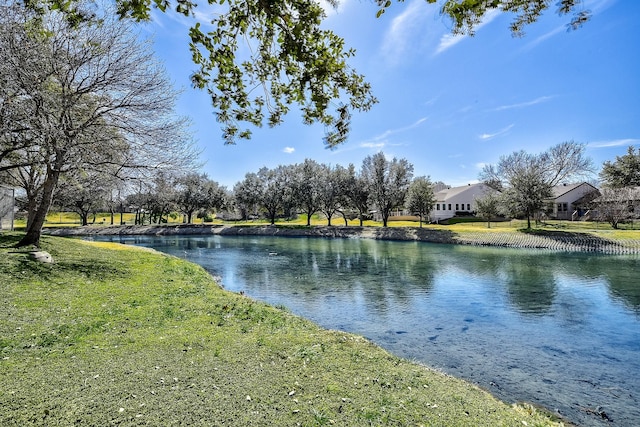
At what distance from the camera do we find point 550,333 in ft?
40.9

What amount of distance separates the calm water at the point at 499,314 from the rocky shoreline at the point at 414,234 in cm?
522

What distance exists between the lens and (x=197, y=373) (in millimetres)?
6016

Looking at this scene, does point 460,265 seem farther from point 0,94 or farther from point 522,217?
point 522,217

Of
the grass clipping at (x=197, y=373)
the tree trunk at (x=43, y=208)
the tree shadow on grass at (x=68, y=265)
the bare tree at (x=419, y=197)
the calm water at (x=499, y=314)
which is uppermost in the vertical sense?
the bare tree at (x=419, y=197)

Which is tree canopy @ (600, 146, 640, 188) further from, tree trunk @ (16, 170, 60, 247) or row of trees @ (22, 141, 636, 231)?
tree trunk @ (16, 170, 60, 247)

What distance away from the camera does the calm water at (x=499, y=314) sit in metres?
8.70

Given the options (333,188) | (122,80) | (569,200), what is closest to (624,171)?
(569,200)

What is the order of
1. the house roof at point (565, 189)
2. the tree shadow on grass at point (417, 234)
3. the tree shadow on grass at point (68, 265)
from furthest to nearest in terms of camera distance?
1. the house roof at point (565, 189)
2. the tree shadow on grass at point (417, 234)
3. the tree shadow on grass at point (68, 265)

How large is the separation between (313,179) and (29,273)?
56579 mm

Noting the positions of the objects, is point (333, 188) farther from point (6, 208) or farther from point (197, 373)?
point (197, 373)

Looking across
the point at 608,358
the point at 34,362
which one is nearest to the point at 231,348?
the point at 34,362

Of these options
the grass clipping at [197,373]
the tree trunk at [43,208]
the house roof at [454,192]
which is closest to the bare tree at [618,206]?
the house roof at [454,192]

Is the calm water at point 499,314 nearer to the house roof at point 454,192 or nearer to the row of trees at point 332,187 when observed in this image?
the row of trees at point 332,187

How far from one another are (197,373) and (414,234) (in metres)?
48.2
